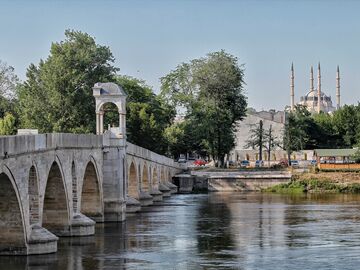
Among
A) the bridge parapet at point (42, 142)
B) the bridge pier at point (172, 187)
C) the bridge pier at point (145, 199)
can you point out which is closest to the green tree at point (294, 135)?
the bridge pier at point (172, 187)

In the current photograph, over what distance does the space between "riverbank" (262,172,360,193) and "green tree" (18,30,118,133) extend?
73.3 ft

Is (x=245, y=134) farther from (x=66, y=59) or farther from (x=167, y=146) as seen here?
(x=66, y=59)

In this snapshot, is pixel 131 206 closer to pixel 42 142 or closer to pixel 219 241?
pixel 219 241

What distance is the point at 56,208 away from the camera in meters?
44.7

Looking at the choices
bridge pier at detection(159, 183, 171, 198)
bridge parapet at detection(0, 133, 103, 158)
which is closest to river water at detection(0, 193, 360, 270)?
bridge parapet at detection(0, 133, 103, 158)

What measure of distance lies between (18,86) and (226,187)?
25790 millimetres

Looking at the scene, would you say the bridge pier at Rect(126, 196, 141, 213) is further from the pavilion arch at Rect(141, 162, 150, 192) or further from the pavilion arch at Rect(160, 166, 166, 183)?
the pavilion arch at Rect(160, 166, 166, 183)

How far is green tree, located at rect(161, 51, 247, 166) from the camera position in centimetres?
11125

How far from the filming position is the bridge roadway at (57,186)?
116 ft

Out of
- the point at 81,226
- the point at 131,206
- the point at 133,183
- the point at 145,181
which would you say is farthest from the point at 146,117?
the point at 81,226

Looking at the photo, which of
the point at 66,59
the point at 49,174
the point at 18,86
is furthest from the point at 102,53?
the point at 49,174

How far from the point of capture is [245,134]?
14738 cm

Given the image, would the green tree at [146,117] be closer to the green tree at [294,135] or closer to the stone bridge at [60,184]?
the green tree at [294,135]

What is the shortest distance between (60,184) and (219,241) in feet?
27.5
